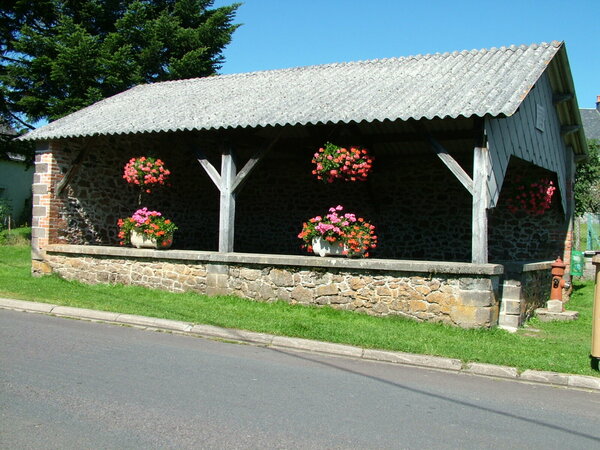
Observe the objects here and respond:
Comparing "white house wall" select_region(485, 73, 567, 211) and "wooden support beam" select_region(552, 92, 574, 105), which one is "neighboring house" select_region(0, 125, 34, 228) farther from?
"wooden support beam" select_region(552, 92, 574, 105)

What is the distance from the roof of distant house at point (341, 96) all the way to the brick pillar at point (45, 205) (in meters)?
0.49

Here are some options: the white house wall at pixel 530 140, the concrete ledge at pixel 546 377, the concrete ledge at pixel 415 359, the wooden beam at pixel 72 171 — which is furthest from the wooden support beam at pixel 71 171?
the concrete ledge at pixel 546 377

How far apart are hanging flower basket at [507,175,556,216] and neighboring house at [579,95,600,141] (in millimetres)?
20979

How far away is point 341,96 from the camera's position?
35.0ft

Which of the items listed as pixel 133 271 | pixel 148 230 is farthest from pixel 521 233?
pixel 133 271

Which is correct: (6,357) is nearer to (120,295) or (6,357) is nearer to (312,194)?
(120,295)

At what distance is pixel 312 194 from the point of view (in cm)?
1491

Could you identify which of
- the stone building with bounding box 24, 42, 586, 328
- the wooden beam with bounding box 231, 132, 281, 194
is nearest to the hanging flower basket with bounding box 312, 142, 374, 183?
the stone building with bounding box 24, 42, 586, 328

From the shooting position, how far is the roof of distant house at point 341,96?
9.20 metres

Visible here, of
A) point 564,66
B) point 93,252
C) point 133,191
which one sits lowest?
point 93,252

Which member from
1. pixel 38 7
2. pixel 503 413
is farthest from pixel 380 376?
pixel 38 7

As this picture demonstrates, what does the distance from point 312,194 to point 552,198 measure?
18.0 ft

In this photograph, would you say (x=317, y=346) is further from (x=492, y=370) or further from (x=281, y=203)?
(x=281, y=203)

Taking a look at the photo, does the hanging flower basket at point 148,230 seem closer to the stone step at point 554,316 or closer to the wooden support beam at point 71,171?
the wooden support beam at point 71,171
